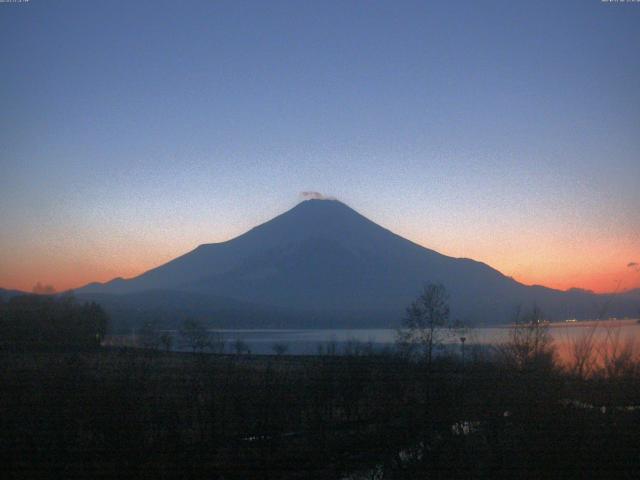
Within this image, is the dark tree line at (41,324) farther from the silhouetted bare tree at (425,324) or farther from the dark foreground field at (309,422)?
the silhouetted bare tree at (425,324)

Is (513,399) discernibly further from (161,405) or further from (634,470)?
(161,405)

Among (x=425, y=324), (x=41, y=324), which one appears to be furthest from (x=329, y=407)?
(x=41, y=324)

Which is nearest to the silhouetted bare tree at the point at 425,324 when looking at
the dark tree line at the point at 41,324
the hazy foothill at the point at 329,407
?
the hazy foothill at the point at 329,407

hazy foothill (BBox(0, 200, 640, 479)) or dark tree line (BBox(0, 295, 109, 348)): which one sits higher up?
dark tree line (BBox(0, 295, 109, 348))

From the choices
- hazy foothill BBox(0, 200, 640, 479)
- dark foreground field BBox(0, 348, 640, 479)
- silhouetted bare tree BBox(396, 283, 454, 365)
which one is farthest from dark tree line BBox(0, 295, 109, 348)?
silhouetted bare tree BBox(396, 283, 454, 365)

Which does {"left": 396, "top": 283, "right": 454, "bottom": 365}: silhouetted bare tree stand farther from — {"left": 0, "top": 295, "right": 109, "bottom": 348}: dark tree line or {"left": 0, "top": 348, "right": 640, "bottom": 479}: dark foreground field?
{"left": 0, "top": 295, "right": 109, "bottom": 348}: dark tree line

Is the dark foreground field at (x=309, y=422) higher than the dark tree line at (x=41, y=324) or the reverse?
the reverse

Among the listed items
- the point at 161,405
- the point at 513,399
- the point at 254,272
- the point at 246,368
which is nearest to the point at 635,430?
the point at 513,399
